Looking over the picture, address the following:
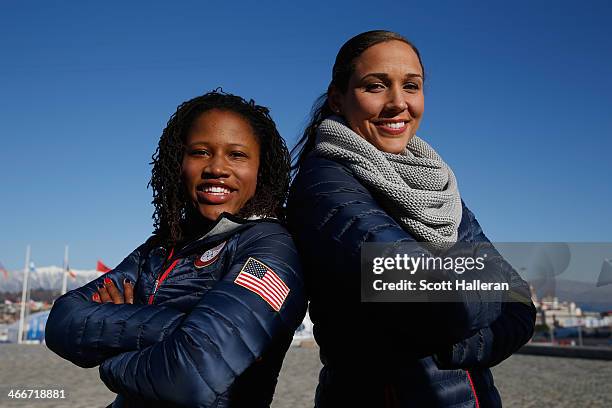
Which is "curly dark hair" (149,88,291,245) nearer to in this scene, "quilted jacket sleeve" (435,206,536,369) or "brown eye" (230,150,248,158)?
"brown eye" (230,150,248,158)

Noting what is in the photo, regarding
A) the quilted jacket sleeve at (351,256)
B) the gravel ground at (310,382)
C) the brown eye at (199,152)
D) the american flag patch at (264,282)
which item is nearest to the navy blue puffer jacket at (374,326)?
the quilted jacket sleeve at (351,256)

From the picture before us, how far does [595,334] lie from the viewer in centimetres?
6094

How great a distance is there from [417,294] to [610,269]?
2.30 meters

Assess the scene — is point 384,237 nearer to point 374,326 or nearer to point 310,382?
point 374,326

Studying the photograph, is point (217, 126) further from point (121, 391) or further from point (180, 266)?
point (121, 391)

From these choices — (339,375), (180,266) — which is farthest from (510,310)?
(180,266)

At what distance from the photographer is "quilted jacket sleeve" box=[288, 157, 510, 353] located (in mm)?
1503

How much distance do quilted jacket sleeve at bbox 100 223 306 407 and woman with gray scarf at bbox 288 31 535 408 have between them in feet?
0.48

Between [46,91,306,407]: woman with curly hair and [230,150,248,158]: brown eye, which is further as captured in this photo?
[230,150,248,158]: brown eye

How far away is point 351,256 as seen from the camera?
61.2 inches

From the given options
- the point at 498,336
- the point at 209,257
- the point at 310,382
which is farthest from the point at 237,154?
the point at 310,382

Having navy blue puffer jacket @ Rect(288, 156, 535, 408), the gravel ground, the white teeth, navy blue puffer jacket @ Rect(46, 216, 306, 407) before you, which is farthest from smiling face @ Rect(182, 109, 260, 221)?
the gravel ground

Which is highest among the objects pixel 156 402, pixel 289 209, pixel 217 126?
pixel 217 126

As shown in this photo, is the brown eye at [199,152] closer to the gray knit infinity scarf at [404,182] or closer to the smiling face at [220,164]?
the smiling face at [220,164]
